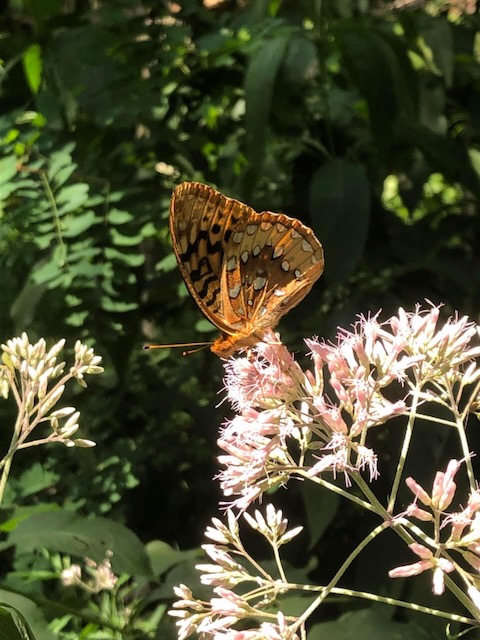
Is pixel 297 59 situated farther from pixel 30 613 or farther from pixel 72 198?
pixel 30 613

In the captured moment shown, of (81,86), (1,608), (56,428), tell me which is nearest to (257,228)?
(56,428)

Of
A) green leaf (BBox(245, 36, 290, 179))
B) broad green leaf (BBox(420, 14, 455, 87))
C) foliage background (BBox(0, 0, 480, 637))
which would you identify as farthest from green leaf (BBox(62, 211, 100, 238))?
broad green leaf (BBox(420, 14, 455, 87))

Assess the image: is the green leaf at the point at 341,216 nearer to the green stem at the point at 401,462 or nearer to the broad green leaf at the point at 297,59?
the broad green leaf at the point at 297,59

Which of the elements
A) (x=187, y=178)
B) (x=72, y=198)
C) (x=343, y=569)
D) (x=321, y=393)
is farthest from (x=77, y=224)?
(x=343, y=569)

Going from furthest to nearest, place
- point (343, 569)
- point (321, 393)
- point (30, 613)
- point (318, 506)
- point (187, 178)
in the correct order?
point (187, 178) → point (318, 506) → point (30, 613) → point (321, 393) → point (343, 569)

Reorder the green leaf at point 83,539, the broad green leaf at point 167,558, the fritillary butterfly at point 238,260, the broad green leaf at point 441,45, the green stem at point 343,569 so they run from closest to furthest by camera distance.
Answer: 1. the green stem at point 343,569
2. the fritillary butterfly at point 238,260
3. the green leaf at point 83,539
4. the broad green leaf at point 167,558
5. the broad green leaf at point 441,45

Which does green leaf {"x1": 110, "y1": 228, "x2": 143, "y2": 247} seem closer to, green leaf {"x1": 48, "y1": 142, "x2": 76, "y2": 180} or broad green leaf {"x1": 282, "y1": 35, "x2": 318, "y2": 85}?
green leaf {"x1": 48, "y1": 142, "x2": 76, "y2": 180}

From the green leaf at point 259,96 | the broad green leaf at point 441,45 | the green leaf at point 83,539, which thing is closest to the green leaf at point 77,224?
the green leaf at point 259,96
